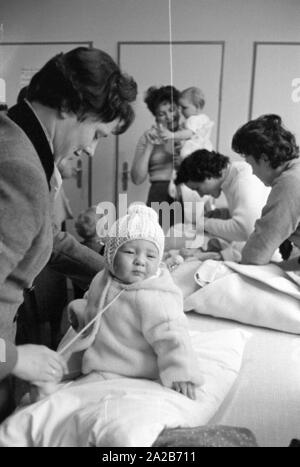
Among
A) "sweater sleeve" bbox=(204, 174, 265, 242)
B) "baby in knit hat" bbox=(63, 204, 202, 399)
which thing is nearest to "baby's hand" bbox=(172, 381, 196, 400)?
"baby in knit hat" bbox=(63, 204, 202, 399)

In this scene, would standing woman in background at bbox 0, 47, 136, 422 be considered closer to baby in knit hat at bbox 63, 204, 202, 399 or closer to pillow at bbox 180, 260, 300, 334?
baby in knit hat at bbox 63, 204, 202, 399

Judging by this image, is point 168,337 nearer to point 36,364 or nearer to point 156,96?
point 36,364

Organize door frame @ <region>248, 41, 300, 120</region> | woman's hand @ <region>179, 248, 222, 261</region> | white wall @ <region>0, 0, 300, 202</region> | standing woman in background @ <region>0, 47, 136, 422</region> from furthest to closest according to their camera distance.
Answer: woman's hand @ <region>179, 248, 222, 261</region>
door frame @ <region>248, 41, 300, 120</region>
white wall @ <region>0, 0, 300, 202</region>
standing woman in background @ <region>0, 47, 136, 422</region>

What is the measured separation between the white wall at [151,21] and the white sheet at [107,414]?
68cm

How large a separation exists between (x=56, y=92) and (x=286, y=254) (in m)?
0.84

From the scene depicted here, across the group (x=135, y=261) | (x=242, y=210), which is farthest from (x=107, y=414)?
(x=242, y=210)

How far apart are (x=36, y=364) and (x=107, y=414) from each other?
106 millimetres

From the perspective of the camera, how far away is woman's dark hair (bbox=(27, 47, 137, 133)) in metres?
0.58

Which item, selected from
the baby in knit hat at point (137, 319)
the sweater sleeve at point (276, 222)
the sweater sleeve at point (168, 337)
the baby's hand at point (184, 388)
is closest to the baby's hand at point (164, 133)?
the sweater sleeve at point (276, 222)

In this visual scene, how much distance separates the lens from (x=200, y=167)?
138cm

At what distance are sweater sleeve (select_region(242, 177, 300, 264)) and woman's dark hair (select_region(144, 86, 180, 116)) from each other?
1.18 feet

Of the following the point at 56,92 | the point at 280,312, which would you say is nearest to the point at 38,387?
the point at 56,92

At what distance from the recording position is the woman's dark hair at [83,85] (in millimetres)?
580
